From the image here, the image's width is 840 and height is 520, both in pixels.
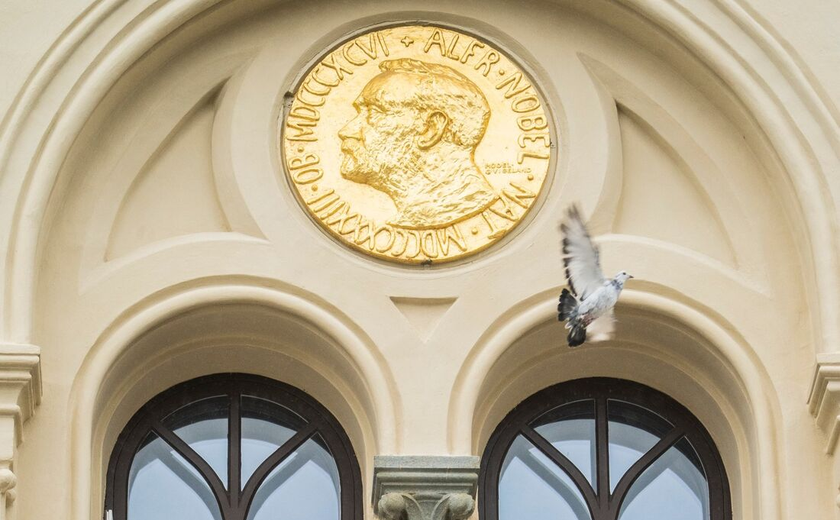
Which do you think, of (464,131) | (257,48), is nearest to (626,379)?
(464,131)

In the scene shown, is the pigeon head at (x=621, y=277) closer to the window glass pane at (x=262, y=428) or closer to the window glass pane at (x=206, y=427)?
the window glass pane at (x=262, y=428)

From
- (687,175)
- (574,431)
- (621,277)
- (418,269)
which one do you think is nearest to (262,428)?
(418,269)

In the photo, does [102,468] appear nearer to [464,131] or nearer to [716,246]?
[464,131]

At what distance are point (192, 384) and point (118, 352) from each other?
0.86 metres

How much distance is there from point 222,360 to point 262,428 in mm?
423

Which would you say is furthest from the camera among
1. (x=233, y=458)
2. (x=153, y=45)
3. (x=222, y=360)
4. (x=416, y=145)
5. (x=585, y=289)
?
(x=222, y=360)

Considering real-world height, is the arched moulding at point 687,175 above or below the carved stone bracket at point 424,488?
above

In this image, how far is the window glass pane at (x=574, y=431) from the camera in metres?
12.7

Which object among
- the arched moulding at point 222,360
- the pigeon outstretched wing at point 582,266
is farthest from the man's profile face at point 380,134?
the pigeon outstretched wing at point 582,266

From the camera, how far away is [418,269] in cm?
1244

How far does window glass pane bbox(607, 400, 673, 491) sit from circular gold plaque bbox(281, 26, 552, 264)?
1.24 m

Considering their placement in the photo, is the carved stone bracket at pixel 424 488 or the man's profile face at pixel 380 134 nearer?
the carved stone bracket at pixel 424 488

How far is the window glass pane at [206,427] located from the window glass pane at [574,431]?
1666 mm

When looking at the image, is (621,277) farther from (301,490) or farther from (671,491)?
(301,490)
